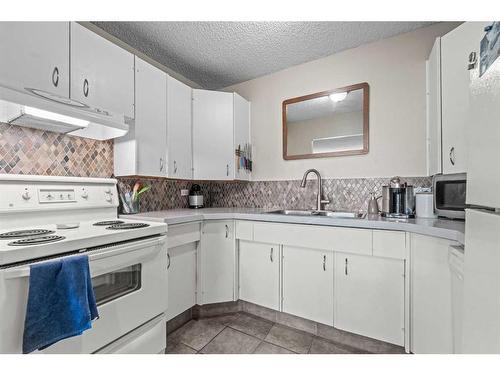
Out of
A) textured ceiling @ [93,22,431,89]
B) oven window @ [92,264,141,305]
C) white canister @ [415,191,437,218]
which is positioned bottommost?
oven window @ [92,264,141,305]

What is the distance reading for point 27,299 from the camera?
2.93ft

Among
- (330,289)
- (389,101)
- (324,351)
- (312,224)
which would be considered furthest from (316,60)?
(324,351)

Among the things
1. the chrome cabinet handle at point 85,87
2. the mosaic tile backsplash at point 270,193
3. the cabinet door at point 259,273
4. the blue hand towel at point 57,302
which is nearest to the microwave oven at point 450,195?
the mosaic tile backsplash at point 270,193

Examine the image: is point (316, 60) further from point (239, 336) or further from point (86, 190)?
point (239, 336)

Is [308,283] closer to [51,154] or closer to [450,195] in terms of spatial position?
[450,195]

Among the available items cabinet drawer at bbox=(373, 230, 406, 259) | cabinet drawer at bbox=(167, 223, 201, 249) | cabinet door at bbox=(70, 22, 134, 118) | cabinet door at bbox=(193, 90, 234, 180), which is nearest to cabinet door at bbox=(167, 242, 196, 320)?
cabinet drawer at bbox=(167, 223, 201, 249)

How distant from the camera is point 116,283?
126 centimetres

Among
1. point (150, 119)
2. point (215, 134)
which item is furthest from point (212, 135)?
point (150, 119)

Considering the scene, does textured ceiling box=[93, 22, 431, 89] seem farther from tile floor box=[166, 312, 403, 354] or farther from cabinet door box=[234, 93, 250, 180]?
tile floor box=[166, 312, 403, 354]

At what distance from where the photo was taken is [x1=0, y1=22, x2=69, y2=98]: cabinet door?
1.15 metres

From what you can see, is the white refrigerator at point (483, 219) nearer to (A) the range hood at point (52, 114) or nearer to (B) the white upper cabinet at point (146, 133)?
(A) the range hood at point (52, 114)

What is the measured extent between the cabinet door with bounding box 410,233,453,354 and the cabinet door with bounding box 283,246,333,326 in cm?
47

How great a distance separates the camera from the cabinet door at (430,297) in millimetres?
1217
